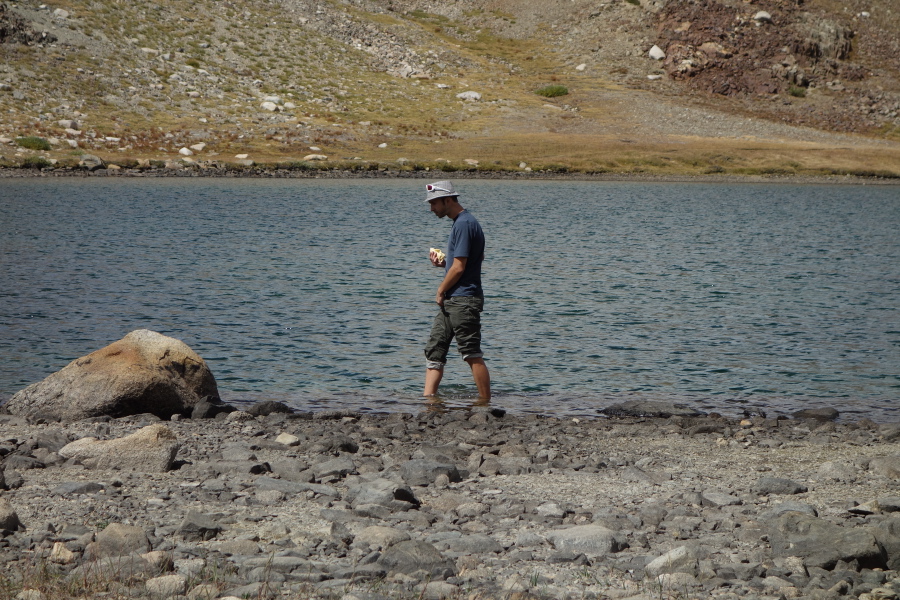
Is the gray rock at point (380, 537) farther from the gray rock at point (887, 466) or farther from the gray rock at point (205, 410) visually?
the gray rock at point (205, 410)

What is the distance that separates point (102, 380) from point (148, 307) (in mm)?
9717

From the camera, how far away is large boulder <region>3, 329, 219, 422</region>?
12.4 metres

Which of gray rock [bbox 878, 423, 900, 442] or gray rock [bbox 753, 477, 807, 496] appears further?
gray rock [bbox 878, 423, 900, 442]

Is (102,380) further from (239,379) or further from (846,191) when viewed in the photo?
(846,191)

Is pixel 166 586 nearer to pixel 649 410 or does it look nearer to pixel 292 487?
pixel 292 487

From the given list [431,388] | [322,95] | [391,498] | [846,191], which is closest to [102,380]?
[431,388]

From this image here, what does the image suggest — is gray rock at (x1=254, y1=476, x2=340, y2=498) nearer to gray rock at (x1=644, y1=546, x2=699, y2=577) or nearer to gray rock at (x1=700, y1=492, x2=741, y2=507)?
gray rock at (x1=644, y1=546, x2=699, y2=577)

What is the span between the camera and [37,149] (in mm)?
66688

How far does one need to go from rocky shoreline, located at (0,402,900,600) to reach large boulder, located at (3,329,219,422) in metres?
0.26

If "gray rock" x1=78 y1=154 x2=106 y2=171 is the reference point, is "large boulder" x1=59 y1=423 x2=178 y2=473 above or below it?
below

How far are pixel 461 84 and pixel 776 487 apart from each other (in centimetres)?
9916

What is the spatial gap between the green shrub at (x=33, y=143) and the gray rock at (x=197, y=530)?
6577 centimetres

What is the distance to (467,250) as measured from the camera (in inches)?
507

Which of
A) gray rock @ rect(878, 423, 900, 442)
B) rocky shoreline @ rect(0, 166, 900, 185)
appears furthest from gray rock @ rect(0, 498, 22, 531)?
rocky shoreline @ rect(0, 166, 900, 185)
